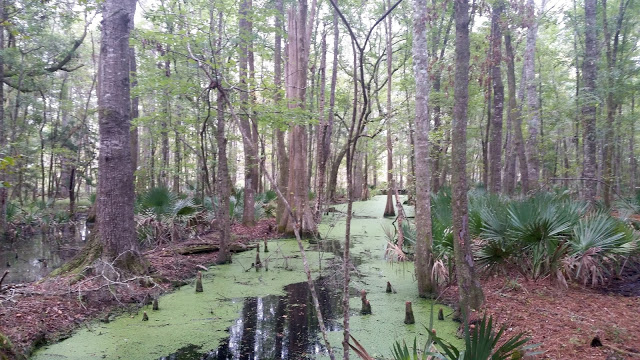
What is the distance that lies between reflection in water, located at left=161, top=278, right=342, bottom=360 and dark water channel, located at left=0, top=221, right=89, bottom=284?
456 cm

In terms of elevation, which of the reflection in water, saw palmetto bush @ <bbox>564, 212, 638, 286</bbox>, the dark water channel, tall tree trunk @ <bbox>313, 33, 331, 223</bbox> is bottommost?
the reflection in water

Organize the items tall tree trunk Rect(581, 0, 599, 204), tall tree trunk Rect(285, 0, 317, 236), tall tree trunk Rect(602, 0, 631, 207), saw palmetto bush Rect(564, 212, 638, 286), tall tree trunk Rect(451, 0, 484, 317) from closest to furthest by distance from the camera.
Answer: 1. tall tree trunk Rect(451, 0, 484, 317)
2. saw palmetto bush Rect(564, 212, 638, 286)
3. tall tree trunk Rect(581, 0, 599, 204)
4. tall tree trunk Rect(602, 0, 631, 207)
5. tall tree trunk Rect(285, 0, 317, 236)

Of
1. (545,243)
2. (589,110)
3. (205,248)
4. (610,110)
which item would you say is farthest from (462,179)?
(610,110)

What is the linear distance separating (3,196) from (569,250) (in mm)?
12931

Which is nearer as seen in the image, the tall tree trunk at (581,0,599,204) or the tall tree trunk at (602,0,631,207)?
the tall tree trunk at (581,0,599,204)

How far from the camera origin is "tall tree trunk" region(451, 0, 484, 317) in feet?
13.6

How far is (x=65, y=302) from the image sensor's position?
4.77 metres

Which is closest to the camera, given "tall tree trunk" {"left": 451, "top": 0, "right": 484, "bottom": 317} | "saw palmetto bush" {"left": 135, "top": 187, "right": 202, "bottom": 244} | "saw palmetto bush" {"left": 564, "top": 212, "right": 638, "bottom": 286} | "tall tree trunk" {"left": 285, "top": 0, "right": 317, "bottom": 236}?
"tall tree trunk" {"left": 451, "top": 0, "right": 484, "bottom": 317}

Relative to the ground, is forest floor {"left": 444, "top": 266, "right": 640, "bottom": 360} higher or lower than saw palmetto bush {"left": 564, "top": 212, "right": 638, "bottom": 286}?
lower

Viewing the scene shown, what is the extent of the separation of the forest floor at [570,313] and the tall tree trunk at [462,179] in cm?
34

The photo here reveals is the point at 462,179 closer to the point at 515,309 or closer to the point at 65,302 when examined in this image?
the point at 515,309

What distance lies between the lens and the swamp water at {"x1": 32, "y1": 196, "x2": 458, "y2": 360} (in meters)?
3.91

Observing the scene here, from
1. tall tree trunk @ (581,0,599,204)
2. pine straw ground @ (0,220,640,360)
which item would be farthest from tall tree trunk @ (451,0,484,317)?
tall tree trunk @ (581,0,599,204)

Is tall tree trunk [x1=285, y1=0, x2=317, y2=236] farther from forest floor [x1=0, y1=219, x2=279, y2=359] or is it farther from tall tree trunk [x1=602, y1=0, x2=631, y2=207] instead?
tall tree trunk [x1=602, y1=0, x2=631, y2=207]
